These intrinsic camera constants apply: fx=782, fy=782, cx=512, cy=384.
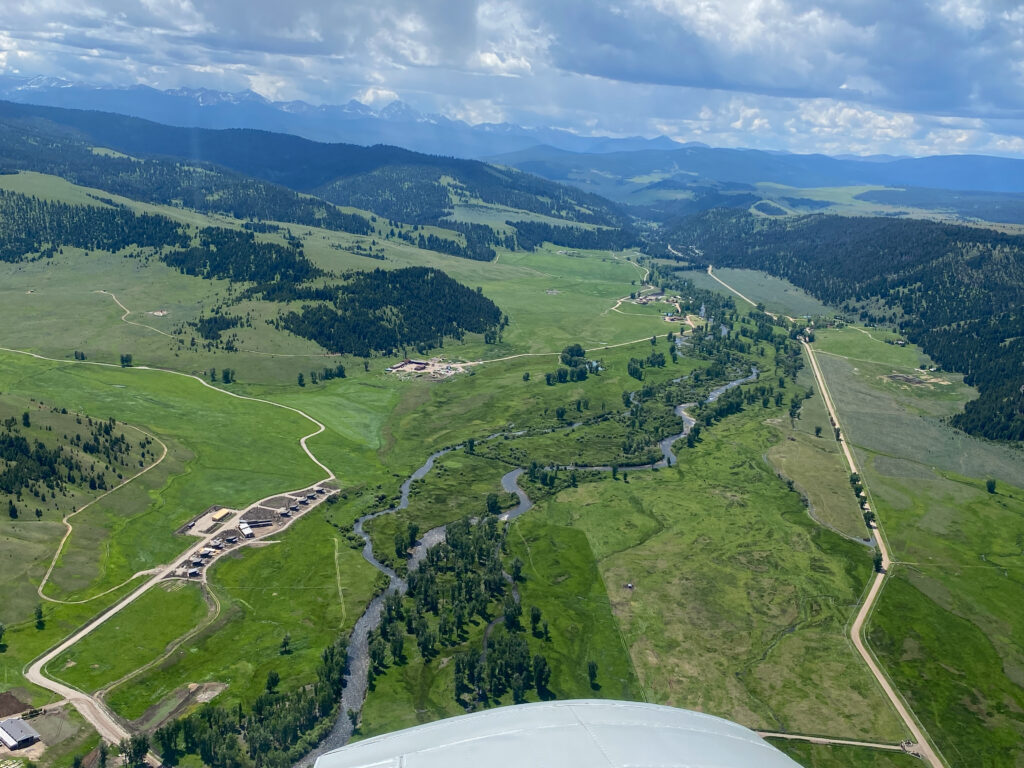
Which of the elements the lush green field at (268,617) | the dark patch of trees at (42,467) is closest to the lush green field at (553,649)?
the lush green field at (268,617)

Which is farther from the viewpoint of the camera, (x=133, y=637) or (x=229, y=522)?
(x=229, y=522)

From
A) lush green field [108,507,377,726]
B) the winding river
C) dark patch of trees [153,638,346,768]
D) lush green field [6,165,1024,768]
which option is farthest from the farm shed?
the winding river

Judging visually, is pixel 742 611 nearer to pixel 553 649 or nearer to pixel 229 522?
pixel 553 649

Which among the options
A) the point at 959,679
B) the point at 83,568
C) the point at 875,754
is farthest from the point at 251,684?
the point at 959,679

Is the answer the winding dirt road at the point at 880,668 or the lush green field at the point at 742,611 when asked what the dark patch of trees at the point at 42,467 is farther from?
the winding dirt road at the point at 880,668

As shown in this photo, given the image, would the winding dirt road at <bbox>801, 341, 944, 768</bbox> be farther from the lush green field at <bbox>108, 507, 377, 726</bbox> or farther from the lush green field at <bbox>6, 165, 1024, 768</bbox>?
the lush green field at <bbox>108, 507, 377, 726</bbox>

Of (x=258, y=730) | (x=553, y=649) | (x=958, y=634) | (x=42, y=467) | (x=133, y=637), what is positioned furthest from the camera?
(x=42, y=467)

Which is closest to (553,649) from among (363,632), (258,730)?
(363,632)
